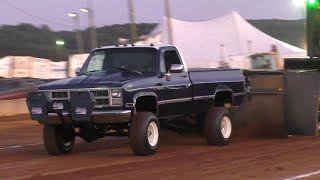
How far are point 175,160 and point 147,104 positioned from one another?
1571mm

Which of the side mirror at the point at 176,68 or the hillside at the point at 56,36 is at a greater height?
the hillside at the point at 56,36

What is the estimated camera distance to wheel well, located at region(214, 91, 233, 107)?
48.8 feet

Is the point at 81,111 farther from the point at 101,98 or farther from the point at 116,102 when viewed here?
the point at 116,102

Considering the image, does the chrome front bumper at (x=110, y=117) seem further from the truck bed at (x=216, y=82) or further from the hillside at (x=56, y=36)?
the hillside at (x=56, y=36)

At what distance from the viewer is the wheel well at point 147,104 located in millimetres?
12387

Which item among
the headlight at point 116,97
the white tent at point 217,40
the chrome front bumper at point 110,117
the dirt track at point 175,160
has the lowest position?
the dirt track at point 175,160

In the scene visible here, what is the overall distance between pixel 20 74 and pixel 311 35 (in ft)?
122

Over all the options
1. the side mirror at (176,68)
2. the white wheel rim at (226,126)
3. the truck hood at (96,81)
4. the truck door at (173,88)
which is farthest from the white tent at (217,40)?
the truck hood at (96,81)

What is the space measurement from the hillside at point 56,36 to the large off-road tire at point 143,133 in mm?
73828

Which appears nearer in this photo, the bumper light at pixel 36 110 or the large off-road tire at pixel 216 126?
the bumper light at pixel 36 110

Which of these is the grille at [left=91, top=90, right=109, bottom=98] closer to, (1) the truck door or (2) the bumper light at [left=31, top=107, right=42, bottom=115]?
(2) the bumper light at [left=31, top=107, right=42, bottom=115]

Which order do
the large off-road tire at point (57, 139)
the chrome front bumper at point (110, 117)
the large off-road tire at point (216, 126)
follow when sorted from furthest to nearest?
1. the large off-road tire at point (216, 126)
2. the large off-road tire at point (57, 139)
3. the chrome front bumper at point (110, 117)

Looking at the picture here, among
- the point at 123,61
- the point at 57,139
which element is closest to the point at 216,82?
the point at 123,61

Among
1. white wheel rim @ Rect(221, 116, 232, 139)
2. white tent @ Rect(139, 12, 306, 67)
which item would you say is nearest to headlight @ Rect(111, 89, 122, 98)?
white wheel rim @ Rect(221, 116, 232, 139)
